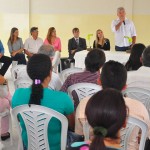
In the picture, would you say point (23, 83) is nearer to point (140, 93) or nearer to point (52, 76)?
point (52, 76)

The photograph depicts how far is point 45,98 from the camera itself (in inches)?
84.6

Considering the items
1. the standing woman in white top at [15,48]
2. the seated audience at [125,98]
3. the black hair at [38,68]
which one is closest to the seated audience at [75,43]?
the standing woman in white top at [15,48]

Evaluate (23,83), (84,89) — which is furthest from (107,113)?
(23,83)

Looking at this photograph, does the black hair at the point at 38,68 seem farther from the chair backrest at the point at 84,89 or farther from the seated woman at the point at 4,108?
the seated woman at the point at 4,108

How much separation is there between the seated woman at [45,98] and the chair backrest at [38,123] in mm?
43

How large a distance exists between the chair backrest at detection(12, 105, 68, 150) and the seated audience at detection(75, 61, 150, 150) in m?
0.11

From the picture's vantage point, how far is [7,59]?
6.52 metres

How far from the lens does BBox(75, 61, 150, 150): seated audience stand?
1860mm

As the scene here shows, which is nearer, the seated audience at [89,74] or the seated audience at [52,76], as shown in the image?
the seated audience at [89,74]

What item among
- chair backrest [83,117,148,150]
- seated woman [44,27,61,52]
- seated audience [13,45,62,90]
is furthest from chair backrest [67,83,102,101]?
seated woman [44,27,61,52]

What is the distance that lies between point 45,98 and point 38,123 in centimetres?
18

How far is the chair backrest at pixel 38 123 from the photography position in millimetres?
2059

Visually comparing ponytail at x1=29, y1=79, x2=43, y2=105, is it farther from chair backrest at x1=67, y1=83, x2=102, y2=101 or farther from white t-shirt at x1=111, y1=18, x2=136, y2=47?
white t-shirt at x1=111, y1=18, x2=136, y2=47

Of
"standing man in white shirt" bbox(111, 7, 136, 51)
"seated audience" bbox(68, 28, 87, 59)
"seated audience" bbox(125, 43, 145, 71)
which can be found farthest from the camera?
"seated audience" bbox(68, 28, 87, 59)
